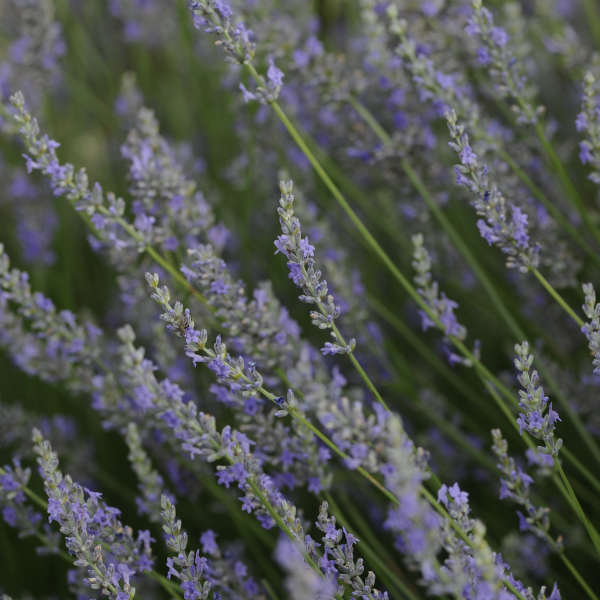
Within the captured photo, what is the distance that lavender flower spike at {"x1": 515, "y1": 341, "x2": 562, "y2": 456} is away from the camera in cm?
112

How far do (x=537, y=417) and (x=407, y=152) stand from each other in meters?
0.86

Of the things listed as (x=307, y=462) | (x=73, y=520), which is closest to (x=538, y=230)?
(x=307, y=462)

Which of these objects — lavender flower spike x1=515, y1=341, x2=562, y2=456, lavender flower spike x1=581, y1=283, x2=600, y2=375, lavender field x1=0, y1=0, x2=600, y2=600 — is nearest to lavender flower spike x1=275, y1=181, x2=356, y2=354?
lavender field x1=0, y1=0, x2=600, y2=600

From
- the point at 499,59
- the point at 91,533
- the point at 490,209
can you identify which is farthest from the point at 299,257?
the point at 499,59

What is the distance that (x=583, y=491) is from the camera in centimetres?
160

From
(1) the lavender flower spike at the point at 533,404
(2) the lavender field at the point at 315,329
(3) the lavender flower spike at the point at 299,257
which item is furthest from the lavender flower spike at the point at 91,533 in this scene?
(1) the lavender flower spike at the point at 533,404

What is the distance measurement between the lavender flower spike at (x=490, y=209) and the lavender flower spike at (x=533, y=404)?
0.21 metres

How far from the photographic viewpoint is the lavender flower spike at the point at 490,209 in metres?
1.23

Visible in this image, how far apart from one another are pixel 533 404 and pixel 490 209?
346 mm

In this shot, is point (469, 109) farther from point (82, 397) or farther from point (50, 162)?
point (82, 397)

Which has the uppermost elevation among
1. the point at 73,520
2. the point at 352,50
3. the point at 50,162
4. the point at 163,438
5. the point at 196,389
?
the point at 352,50

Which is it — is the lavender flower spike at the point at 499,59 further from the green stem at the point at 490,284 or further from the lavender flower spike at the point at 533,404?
the lavender flower spike at the point at 533,404

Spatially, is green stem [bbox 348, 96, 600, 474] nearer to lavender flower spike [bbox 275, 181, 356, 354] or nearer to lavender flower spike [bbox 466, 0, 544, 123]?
lavender flower spike [bbox 466, 0, 544, 123]

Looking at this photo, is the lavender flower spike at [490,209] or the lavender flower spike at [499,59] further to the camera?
the lavender flower spike at [499,59]
